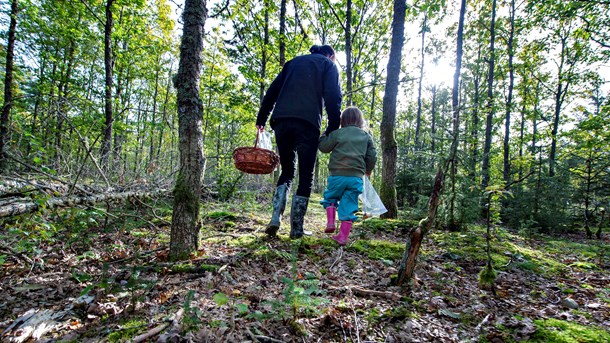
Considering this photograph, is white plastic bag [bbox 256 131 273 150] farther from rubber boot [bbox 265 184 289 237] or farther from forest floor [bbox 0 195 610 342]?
forest floor [bbox 0 195 610 342]

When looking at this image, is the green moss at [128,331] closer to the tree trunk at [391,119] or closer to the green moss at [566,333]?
the green moss at [566,333]

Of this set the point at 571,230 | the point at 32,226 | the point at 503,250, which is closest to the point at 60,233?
the point at 32,226

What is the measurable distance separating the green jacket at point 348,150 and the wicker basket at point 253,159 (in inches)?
34.7

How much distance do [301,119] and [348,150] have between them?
770 millimetres

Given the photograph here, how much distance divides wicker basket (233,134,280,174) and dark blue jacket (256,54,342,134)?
60cm

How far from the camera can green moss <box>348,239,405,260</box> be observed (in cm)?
322

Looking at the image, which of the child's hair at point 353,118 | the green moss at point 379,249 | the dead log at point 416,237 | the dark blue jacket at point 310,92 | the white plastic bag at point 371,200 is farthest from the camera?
the white plastic bag at point 371,200

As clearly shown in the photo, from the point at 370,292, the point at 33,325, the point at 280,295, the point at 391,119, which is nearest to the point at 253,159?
the point at 280,295

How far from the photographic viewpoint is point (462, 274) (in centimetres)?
283

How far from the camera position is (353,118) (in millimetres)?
3836

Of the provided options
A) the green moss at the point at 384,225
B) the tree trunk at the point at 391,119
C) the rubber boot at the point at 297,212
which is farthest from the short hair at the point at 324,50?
the green moss at the point at 384,225

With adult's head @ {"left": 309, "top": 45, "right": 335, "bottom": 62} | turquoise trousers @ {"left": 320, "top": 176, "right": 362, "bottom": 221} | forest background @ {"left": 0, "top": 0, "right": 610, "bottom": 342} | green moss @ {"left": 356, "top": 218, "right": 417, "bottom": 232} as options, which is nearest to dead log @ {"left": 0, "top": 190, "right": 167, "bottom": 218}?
forest background @ {"left": 0, "top": 0, "right": 610, "bottom": 342}

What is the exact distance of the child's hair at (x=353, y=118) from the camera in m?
3.83

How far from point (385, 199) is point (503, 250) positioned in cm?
235
